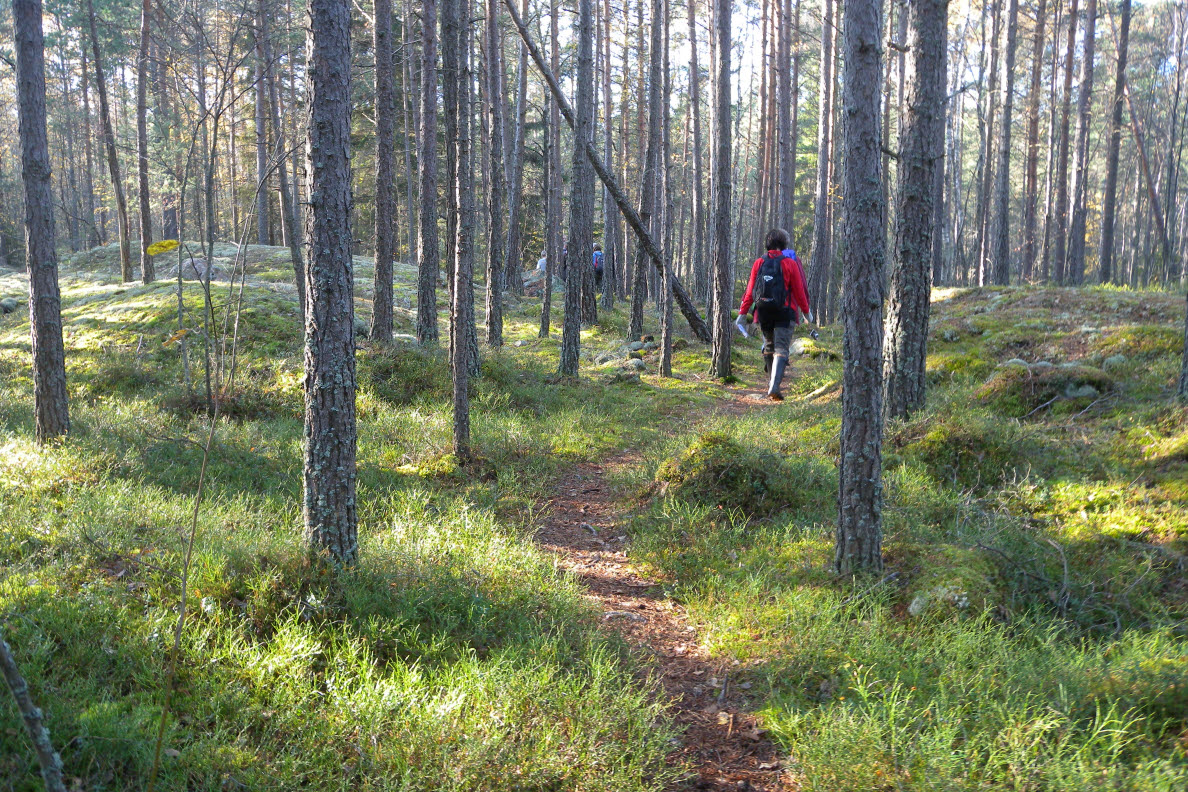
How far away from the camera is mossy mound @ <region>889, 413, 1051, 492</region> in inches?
225

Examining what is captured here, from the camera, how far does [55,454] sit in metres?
5.96

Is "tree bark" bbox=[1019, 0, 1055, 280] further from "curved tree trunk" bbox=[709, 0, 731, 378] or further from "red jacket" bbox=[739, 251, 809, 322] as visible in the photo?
"red jacket" bbox=[739, 251, 809, 322]

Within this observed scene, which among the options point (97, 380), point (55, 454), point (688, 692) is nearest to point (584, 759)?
point (688, 692)

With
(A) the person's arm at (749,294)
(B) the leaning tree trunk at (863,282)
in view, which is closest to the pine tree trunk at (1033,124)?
(A) the person's arm at (749,294)

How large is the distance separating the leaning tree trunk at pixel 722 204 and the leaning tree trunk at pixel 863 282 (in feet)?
23.9

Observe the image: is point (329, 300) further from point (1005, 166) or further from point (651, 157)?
point (1005, 166)

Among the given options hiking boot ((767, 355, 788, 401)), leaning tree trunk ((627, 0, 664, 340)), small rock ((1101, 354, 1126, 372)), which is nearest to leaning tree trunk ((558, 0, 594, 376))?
leaning tree trunk ((627, 0, 664, 340))

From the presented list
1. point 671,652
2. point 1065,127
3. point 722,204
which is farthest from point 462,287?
point 1065,127

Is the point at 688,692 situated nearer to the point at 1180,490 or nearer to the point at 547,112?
the point at 1180,490

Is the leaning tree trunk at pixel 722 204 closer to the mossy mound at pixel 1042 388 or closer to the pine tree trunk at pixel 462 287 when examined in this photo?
the mossy mound at pixel 1042 388

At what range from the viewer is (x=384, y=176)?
10914mm

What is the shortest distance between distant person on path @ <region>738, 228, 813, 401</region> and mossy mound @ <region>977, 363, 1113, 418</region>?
265 cm

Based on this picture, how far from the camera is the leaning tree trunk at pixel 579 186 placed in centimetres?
1067

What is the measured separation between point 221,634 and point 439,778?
1520 mm
